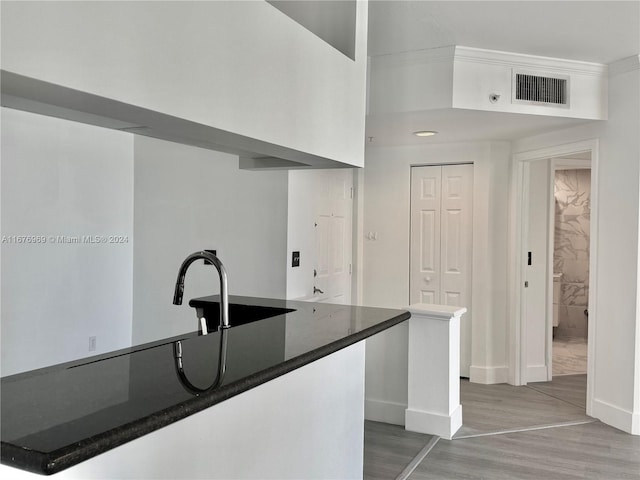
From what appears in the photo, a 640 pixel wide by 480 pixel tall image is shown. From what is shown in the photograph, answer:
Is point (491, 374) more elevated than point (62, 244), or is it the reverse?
point (62, 244)

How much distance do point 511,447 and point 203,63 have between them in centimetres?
306

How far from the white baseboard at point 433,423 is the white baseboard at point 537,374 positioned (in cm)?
158

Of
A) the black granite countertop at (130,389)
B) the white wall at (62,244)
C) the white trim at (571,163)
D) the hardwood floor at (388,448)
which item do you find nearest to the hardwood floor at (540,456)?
the hardwood floor at (388,448)

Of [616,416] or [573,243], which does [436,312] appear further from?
[573,243]

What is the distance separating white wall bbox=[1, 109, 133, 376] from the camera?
335 centimetres

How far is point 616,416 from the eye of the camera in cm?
389

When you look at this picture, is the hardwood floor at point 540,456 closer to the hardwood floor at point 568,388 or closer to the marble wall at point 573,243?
the hardwood floor at point 568,388

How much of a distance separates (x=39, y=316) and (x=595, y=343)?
12.6ft

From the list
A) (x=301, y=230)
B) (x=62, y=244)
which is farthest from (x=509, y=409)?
(x=62, y=244)

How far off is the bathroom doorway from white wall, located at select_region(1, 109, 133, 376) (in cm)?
543

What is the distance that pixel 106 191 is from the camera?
4027 mm

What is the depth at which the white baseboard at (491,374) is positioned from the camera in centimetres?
506

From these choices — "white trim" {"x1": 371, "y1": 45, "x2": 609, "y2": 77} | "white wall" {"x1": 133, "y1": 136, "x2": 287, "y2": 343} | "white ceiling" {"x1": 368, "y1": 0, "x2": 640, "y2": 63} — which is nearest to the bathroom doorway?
"white trim" {"x1": 371, "y1": 45, "x2": 609, "y2": 77}

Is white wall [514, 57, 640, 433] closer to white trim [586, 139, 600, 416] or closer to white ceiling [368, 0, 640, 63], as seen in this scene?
white trim [586, 139, 600, 416]
